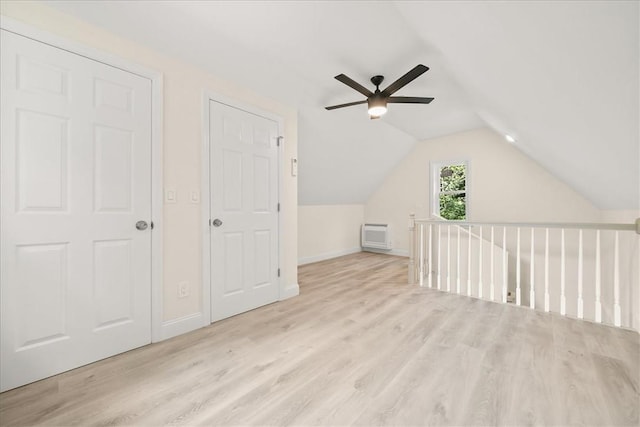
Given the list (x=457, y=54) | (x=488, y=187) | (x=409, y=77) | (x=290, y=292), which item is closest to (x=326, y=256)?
(x=290, y=292)

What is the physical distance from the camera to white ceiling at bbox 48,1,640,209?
124cm

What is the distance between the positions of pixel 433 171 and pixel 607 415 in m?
4.93

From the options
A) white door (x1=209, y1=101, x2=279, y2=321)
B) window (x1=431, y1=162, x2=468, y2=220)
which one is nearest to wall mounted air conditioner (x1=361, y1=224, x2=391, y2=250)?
window (x1=431, y1=162, x2=468, y2=220)

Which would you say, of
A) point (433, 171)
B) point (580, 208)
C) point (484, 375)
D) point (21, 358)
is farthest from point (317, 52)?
point (580, 208)

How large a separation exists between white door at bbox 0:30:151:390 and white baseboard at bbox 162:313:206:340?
0.47 feet

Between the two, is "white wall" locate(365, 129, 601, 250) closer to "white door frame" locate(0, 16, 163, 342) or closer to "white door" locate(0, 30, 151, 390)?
"white door frame" locate(0, 16, 163, 342)

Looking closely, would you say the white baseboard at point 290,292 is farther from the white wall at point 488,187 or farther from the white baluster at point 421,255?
the white wall at point 488,187

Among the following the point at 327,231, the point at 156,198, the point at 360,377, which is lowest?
the point at 360,377

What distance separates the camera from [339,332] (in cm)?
230

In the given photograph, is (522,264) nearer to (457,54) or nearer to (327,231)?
(327,231)

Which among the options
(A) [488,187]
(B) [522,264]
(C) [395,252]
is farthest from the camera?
(C) [395,252]

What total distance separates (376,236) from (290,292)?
3579 mm

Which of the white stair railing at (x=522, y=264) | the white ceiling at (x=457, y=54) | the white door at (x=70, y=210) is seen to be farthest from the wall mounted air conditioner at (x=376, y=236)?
the white door at (x=70, y=210)

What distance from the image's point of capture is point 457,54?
2.22 meters
